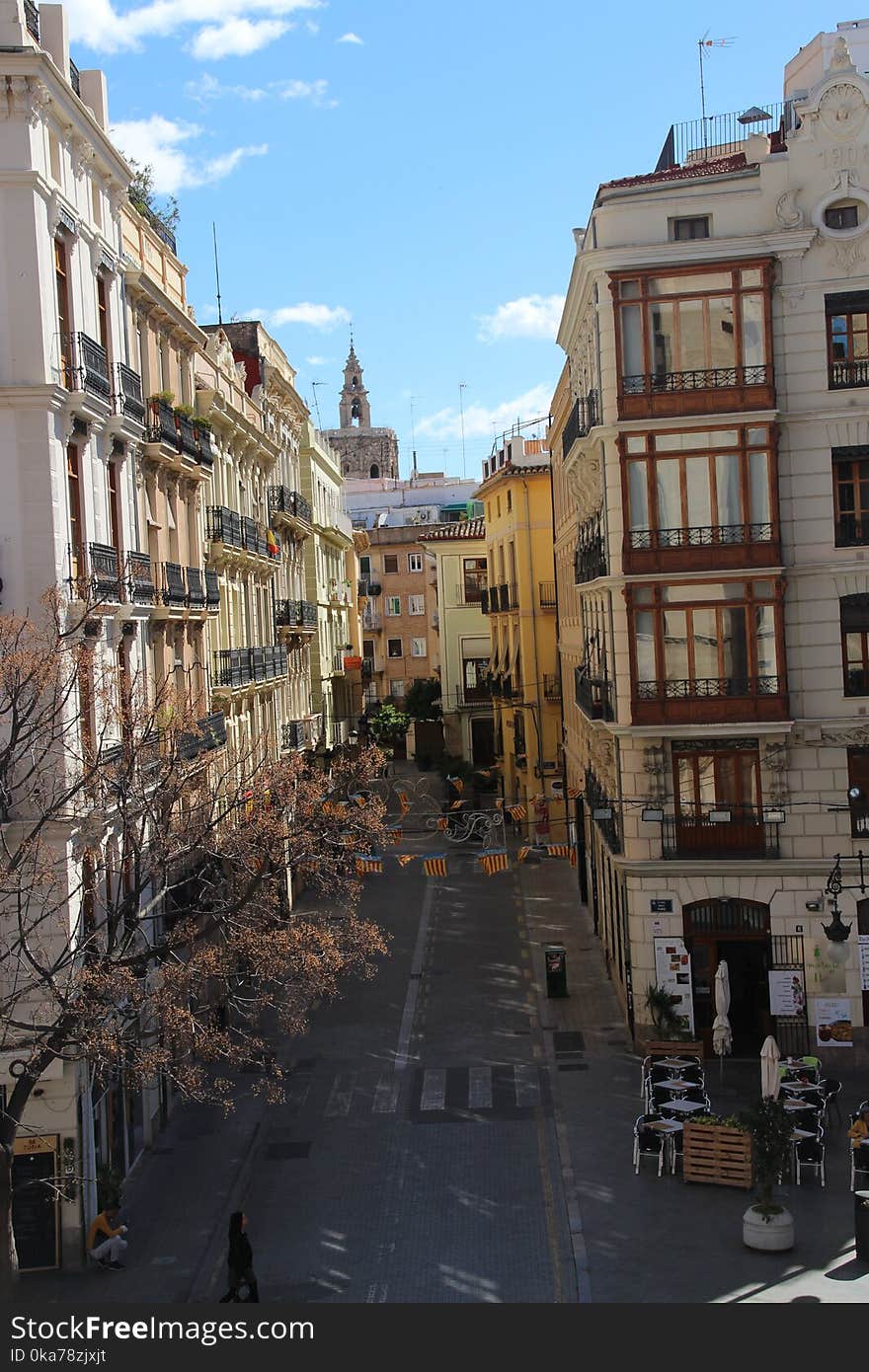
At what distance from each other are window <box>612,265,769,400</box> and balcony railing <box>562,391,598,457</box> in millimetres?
1782

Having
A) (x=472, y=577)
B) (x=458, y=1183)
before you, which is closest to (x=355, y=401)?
(x=472, y=577)

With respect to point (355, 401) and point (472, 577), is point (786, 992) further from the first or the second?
point (355, 401)

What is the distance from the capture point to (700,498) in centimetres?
2814

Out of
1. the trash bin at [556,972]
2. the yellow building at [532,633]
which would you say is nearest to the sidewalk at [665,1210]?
the trash bin at [556,972]

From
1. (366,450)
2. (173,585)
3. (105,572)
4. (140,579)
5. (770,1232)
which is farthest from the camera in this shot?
(366,450)

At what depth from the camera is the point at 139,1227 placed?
21438 mm

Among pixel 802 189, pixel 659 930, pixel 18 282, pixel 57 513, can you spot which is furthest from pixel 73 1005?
pixel 802 189

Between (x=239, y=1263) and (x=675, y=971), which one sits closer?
(x=239, y=1263)

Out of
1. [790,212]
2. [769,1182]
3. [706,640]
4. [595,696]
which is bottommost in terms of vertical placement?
[769,1182]

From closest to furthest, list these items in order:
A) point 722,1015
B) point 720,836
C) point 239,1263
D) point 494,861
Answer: point 239,1263 → point 722,1015 → point 720,836 → point 494,861

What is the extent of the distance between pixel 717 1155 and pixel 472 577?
175ft

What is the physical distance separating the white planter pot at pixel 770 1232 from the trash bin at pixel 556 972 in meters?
14.1

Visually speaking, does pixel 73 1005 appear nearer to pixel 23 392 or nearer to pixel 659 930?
pixel 23 392

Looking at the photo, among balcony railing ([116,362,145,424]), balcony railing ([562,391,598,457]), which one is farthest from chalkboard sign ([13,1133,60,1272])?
balcony railing ([562,391,598,457])
